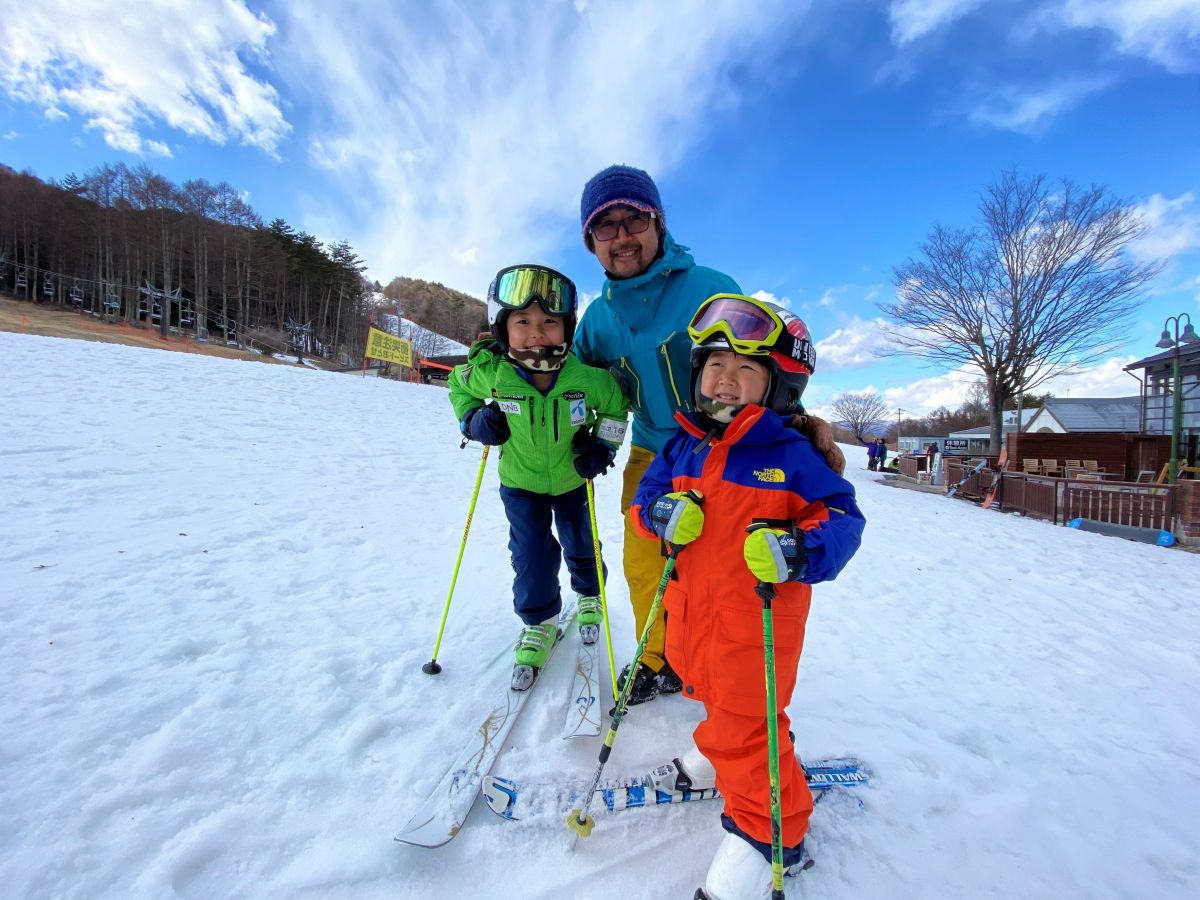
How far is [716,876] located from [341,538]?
172 inches

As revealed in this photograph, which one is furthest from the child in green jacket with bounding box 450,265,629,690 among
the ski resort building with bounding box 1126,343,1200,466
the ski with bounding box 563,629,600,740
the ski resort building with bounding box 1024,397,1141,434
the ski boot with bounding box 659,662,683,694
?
the ski resort building with bounding box 1024,397,1141,434

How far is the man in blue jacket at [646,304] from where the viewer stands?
7.82ft

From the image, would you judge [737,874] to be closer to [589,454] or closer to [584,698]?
[584,698]

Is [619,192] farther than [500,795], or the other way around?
[619,192]

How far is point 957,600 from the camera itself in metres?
4.71

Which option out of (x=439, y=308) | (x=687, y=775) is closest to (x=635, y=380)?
(x=687, y=775)

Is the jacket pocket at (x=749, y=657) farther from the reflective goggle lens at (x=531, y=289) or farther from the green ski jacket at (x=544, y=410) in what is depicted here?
the reflective goggle lens at (x=531, y=289)

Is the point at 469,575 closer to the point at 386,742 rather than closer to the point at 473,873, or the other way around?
the point at 386,742

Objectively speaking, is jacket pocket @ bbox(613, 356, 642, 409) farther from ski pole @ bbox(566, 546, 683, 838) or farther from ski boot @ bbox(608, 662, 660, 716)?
ski boot @ bbox(608, 662, 660, 716)

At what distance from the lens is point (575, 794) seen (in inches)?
78.2

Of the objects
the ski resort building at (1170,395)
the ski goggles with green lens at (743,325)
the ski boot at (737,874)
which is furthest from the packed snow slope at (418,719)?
the ski resort building at (1170,395)

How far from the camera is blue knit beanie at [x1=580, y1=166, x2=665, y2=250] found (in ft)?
7.71

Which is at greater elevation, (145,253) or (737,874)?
(145,253)

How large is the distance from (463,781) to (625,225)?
262 centimetres
